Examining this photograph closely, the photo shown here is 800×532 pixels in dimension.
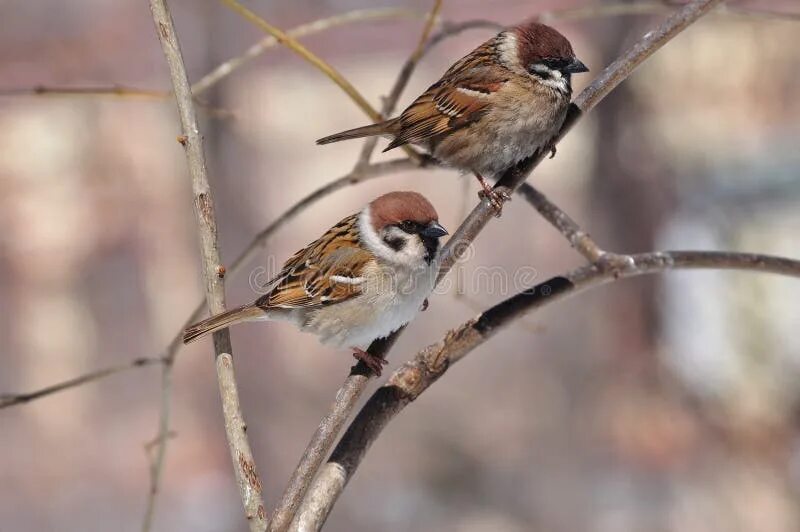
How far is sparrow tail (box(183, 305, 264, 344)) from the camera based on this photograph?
6.60 ft

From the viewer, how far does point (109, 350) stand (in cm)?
833

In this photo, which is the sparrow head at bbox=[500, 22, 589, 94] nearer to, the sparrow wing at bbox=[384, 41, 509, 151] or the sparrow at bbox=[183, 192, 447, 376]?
the sparrow wing at bbox=[384, 41, 509, 151]

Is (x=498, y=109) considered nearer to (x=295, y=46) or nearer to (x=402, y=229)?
(x=402, y=229)

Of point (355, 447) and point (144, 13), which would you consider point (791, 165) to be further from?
point (355, 447)

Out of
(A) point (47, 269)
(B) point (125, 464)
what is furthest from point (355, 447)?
(A) point (47, 269)

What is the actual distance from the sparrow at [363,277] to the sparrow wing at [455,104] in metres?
0.41

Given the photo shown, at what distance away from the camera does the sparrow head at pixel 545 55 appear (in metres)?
3.16

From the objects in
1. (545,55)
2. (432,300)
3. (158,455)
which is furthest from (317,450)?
(432,300)

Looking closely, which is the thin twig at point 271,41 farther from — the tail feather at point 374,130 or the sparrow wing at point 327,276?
the sparrow wing at point 327,276

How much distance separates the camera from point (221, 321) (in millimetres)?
2016

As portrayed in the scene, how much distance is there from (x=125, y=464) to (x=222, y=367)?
656 cm

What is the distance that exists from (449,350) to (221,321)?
55cm

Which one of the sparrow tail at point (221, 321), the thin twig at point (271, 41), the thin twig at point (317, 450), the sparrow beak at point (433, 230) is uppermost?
the thin twig at point (271, 41)

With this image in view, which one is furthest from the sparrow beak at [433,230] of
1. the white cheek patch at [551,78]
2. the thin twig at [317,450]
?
the white cheek patch at [551,78]
